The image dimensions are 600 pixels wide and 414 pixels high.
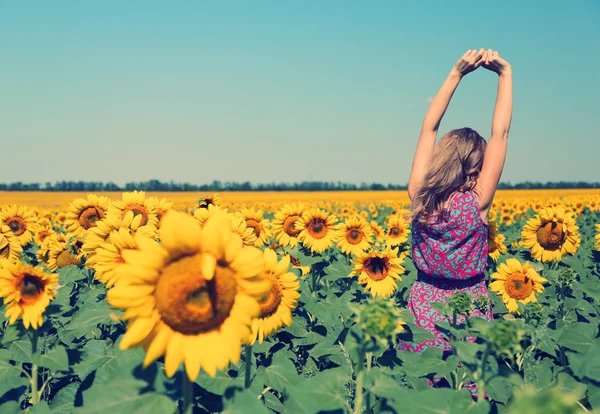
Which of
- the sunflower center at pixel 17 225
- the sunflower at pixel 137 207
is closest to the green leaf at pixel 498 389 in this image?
the sunflower at pixel 137 207

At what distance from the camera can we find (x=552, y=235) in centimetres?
565

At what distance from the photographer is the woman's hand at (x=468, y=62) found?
3.48m

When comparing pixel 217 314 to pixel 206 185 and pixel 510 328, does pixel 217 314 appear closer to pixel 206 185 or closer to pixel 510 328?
pixel 510 328

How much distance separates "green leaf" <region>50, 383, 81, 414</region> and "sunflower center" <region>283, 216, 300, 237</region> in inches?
147

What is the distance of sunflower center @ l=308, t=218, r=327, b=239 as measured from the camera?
6.01m

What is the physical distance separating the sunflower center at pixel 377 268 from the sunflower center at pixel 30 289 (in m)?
3.26

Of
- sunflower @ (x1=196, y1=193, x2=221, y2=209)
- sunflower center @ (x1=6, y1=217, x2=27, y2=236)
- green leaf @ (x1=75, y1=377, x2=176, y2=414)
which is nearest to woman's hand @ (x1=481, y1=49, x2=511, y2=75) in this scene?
sunflower @ (x1=196, y1=193, x2=221, y2=209)

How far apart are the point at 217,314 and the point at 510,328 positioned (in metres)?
0.97

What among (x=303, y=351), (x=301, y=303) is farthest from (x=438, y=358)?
(x=303, y=351)

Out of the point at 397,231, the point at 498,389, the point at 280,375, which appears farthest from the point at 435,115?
the point at 397,231

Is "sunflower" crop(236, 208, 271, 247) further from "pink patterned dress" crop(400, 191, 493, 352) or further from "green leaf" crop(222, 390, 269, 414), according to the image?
"green leaf" crop(222, 390, 269, 414)

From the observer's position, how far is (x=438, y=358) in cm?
235

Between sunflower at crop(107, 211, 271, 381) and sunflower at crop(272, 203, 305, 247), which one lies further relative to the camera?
sunflower at crop(272, 203, 305, 247)

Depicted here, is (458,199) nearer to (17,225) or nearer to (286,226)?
(286,226)
